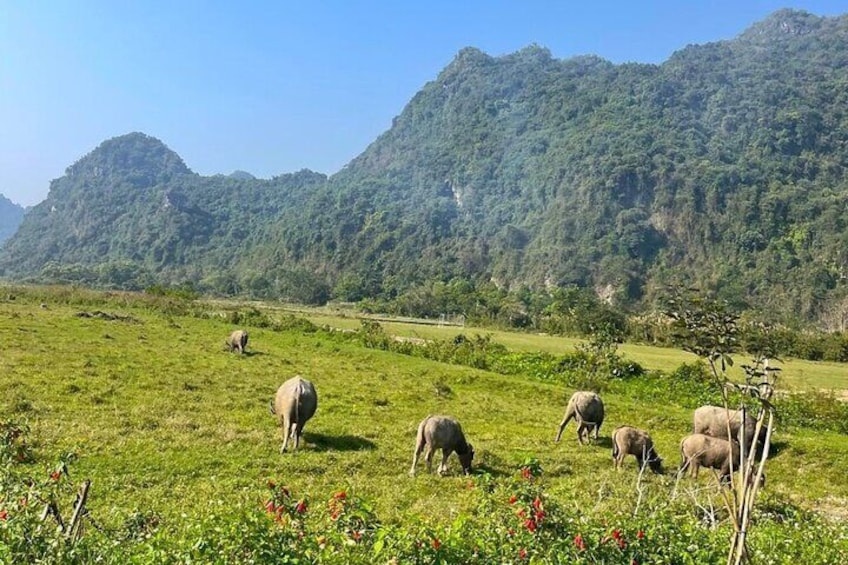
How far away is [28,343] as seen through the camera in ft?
84.8

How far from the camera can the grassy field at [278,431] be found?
1110cm

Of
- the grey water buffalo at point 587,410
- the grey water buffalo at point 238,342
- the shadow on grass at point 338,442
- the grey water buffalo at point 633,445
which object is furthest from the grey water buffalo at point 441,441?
the grey water buffalo at point 238,342

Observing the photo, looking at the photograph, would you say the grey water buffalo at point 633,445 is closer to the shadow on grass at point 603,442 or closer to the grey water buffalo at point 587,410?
the shadow on grass at point 603,442

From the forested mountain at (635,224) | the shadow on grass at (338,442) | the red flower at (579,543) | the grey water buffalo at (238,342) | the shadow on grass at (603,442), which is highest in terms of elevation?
the forested mountain at (635,224)

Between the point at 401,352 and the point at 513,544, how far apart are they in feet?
106

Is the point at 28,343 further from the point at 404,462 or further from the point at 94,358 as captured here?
the point at 404,462

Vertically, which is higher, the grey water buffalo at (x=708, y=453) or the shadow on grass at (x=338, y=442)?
the grey water buffalo at (x=708, y=453)

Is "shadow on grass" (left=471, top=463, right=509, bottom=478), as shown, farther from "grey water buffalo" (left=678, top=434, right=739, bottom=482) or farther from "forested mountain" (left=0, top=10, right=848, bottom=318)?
"forested mountain" (left=0, top=10, right=848, bottom=318)

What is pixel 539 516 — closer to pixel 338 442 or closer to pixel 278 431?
pixel 338 442

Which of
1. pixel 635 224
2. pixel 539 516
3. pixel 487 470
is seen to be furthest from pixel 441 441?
pixel 635 224

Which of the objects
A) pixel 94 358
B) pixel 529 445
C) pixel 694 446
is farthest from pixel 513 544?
pixel 94 358

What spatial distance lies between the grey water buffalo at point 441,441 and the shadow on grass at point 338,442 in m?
2.00

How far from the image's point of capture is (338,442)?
15.3 metres

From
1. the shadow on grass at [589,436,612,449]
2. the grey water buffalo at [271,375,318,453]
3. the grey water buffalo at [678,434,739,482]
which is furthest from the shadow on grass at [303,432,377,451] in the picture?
the grey water buffalo at [678,434,739,482]
